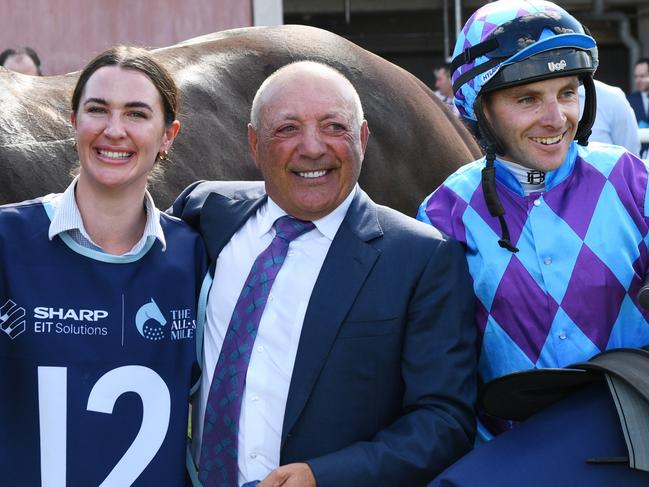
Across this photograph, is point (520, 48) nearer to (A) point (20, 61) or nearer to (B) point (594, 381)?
(B) point (594, 381)

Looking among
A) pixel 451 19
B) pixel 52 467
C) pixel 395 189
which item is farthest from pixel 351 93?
pixel 451 19

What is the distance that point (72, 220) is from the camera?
2.88 m

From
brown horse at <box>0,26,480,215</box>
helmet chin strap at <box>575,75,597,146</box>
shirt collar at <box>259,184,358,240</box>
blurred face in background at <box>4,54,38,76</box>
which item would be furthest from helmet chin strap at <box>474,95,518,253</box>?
blurred face in background at <box>4,54,38,76</box>

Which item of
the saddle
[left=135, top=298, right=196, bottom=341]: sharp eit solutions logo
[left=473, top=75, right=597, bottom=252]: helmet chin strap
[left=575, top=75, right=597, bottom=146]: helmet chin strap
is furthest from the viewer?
[left=575, top=75, right=597, bottom=146]: helmet chin strap

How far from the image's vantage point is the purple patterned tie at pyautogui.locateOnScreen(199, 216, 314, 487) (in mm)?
2752

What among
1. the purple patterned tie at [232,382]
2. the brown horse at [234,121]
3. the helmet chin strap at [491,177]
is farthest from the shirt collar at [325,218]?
the brown horse at [234,121]

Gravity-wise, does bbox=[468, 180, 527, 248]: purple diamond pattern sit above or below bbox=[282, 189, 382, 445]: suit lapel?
above

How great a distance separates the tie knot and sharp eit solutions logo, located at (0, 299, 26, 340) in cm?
71

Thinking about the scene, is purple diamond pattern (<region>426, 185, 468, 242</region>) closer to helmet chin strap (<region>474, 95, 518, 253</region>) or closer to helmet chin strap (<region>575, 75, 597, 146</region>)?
helmet chin strap (<region>474, 95, 518, 253</region>)

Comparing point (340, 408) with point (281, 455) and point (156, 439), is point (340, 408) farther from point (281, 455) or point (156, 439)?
point (156, 439)

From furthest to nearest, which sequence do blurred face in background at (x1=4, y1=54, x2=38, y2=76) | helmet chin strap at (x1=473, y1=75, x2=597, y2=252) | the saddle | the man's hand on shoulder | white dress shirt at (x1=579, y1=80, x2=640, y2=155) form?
blurred face in background at (x1=4, y1=54, x2=38, y2=76) → white dress shirt at (x1=579, y1=80, x2=640, y2=155) → helmet chin strap at (x1=473, y1=75, x2=597, y2=252) → the man's hand on shoulder → the saddle

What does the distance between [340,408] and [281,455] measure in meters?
0.19

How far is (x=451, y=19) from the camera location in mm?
19656

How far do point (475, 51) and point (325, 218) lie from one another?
656 millimetres
